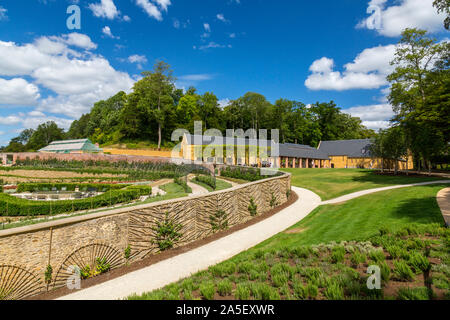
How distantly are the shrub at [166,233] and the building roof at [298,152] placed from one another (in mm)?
35545

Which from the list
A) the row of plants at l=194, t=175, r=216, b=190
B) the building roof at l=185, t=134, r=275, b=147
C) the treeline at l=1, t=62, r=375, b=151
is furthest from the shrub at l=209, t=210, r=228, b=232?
the treeline at l=1, t=62, r=375, b=151

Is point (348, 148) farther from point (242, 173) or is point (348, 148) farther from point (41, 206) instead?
point (41, 206)

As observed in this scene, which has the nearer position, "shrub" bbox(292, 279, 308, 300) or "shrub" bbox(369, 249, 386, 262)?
"shrub" bbox(292, 279, 308, 300)

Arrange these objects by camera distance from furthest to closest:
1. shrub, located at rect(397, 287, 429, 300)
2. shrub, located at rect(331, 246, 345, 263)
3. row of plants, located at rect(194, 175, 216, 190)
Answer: row of plants, located at rect(194, 175, 216, 190), shrub, located at rect(331, 246, 345, 263), shrub, located at rect(397, 287, 429, 300)

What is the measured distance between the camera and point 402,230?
6.97 meters

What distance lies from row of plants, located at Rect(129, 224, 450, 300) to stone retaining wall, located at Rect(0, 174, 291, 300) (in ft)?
8.81

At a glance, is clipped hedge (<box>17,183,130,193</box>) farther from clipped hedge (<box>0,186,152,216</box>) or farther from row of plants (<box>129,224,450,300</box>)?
row of plants (<box>129,224,450,300</box>)

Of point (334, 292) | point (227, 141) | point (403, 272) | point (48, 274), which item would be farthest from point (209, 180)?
point (227, 141)

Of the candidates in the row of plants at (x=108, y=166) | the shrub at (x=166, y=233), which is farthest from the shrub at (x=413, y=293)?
the row of plants at (x=108, y=166)

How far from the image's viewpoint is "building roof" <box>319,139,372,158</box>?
49.7m

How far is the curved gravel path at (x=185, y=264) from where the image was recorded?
5863 mm

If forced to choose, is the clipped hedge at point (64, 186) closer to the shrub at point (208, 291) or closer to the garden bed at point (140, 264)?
the garden bed at point (140, 264)
